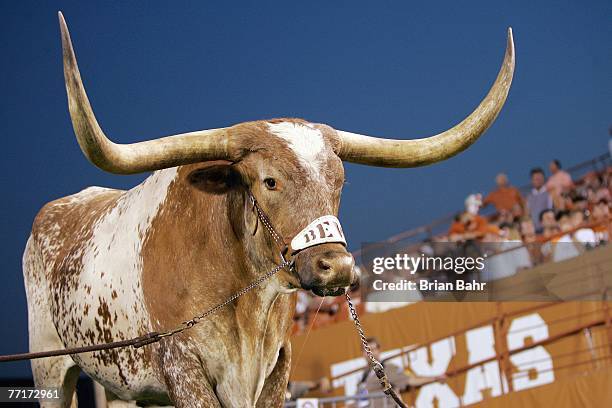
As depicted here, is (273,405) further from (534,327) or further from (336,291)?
(534,327)

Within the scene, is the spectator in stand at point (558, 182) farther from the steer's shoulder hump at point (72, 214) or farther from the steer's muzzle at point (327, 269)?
the steer's muzzle at point (327, 269)

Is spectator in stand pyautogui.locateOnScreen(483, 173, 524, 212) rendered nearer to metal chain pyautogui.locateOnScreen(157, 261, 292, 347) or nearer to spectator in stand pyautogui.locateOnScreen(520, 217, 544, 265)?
spectator in stand pyautogui.locateOnScreen(520, 217, 544, 265)

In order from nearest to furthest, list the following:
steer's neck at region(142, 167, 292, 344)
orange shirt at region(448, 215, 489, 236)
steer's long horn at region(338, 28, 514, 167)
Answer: steer's neck at region(142, 167, 292, 344)
steer's long horn at region(338, 28, 514, 167)
orange shirt at region(448, 215, 489, 236)

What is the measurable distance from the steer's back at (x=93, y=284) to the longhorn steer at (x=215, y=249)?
0.04ft

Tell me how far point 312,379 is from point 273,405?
7826 millimetres

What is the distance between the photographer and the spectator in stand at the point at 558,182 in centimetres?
1118

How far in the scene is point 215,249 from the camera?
405 cm

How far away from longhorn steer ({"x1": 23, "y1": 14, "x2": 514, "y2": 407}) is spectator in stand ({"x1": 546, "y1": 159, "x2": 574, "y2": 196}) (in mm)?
7228

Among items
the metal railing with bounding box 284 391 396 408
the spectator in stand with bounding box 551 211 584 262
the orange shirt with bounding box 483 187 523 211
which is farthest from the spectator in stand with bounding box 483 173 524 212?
the metal railing with bounding box 284 391 396 408

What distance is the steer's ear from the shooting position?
404cm

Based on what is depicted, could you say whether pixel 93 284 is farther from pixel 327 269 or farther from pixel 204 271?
A: pixel 327 269

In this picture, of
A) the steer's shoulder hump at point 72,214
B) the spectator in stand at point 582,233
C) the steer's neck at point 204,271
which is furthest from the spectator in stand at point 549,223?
the steer's neck at point 204,271

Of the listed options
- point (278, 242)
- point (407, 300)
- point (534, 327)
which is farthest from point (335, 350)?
point (278, 242)

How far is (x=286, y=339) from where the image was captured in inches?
172
